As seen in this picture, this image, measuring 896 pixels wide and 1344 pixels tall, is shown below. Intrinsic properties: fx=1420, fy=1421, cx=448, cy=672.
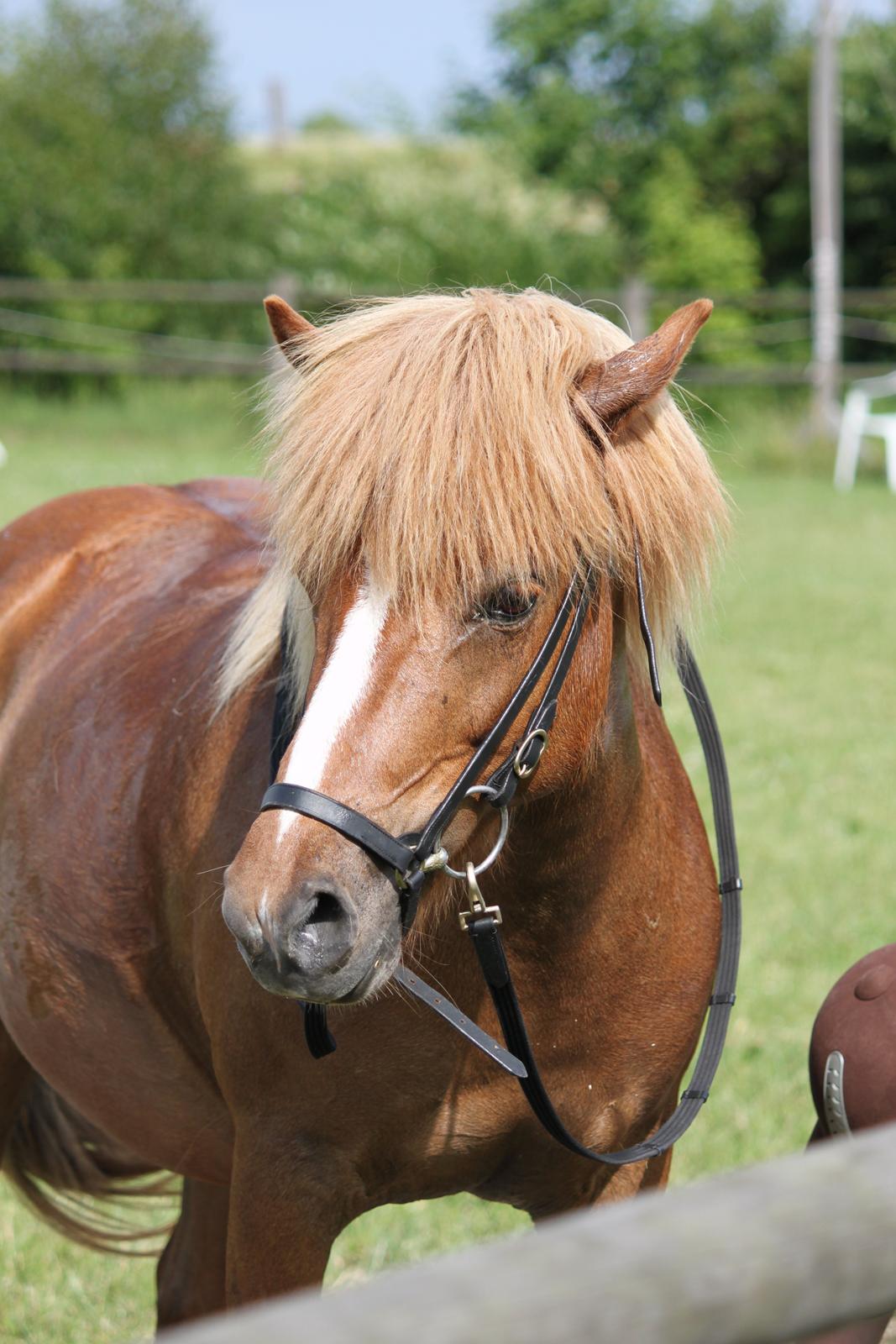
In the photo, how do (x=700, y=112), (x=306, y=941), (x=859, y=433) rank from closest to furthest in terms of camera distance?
(x=306, y=941) < (x=859, y=433) < (x=700, y=112)

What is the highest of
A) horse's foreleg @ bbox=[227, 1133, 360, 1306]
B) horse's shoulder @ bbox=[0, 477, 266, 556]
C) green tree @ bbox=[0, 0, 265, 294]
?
green tree @ bbox=[0, 0, 265, 294]

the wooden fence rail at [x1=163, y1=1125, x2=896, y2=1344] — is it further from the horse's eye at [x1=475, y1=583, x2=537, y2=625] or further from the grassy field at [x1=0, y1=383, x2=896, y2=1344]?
the grassy field at [x1=0, y1=383, x2=896, y2=1344]

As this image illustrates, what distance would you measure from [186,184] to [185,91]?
270 cm

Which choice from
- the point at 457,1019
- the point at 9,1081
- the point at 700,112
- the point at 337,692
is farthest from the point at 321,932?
the point at 700,112

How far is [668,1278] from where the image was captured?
2.64 feet

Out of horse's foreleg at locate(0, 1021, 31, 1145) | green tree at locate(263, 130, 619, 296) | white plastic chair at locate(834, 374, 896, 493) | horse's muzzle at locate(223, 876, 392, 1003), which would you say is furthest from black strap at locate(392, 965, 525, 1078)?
green tree at locate(263, 130, 619, 296)

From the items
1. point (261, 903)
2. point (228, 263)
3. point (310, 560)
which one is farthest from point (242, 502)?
point (228, 263)

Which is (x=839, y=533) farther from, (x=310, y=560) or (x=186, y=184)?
(x=186, y=184)

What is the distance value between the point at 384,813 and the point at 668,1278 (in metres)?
0.83

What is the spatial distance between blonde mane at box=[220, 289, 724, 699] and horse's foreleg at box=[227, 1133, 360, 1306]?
26.8 inches

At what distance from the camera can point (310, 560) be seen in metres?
1.73

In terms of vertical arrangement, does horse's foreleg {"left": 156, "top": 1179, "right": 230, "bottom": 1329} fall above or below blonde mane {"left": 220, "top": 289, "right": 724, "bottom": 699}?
below

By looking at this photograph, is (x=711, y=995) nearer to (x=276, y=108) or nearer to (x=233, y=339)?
(x=233, y=339)

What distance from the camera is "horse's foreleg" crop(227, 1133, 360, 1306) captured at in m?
1.91
